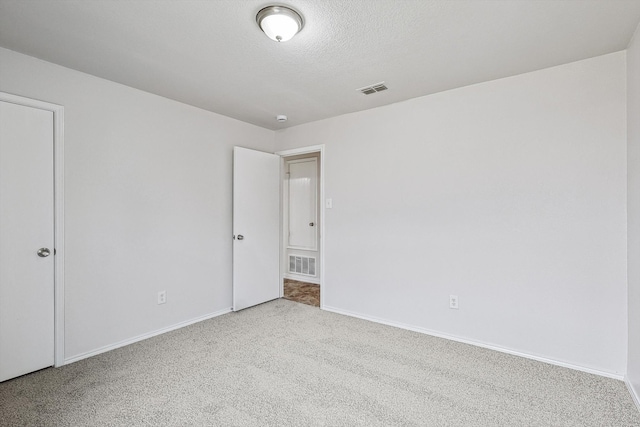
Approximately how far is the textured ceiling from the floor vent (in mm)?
3167

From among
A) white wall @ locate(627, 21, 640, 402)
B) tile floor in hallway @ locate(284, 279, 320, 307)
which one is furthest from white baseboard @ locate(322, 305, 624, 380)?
tile floor in hallway @ locate(284, 279, 320, 307)

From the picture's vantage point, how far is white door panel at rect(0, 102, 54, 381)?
7.07ft

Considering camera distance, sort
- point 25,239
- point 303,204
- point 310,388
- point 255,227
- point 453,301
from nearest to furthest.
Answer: point 310,388, point 25,239, point 453,301, point 255,227, point 303,204

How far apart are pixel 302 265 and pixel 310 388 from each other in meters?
3.35

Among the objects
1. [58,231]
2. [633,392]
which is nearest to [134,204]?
[58,231]

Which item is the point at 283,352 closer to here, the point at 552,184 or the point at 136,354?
the point at 136,354

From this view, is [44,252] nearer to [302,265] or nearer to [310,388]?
[310,388]

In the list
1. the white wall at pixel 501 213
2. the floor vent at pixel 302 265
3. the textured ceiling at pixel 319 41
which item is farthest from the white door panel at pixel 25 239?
the floor vent at pixel 302 265

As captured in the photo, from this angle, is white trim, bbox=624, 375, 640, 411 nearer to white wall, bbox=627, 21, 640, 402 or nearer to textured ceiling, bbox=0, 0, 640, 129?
white wall, bbox=627, 21, 640, 402

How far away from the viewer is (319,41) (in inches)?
81.4

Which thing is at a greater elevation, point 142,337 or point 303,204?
point 303,204

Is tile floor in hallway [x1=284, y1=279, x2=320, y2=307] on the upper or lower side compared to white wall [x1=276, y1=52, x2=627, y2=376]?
lower

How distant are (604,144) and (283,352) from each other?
3.04 meters

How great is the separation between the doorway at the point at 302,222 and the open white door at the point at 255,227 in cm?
90
